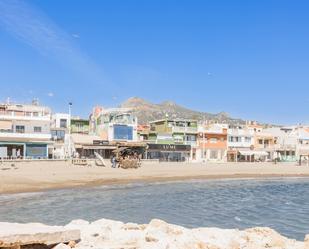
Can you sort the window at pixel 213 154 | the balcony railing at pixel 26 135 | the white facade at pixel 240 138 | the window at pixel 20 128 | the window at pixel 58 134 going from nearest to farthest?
the balcony railing at pixel 26 135 → the window at pixel 20 128 → the window at pixel 58 134 → the window at pixel 213 154 → the white facade at pixel 240 138

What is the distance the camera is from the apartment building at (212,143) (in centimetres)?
7494

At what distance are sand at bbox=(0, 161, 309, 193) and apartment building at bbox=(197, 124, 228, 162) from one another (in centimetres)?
820

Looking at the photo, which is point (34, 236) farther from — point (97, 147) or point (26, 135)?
point (97, 147)

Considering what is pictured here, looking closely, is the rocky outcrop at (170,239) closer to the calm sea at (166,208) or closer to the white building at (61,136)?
the calm sea at (166,208)

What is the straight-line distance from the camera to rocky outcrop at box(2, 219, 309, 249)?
10047mm

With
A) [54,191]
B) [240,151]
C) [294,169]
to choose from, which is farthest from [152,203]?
[240,151]

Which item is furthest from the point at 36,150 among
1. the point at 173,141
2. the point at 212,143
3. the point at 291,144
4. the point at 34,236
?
the point at 291,144

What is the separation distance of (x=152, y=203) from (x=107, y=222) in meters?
15.6

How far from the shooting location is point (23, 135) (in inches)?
2212

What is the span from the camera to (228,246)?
10750 mm

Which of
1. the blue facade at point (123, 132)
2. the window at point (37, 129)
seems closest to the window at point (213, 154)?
the blue facade at point (123, 132)

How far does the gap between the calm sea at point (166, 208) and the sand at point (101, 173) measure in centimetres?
326

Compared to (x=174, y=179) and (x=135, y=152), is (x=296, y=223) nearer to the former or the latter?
(x=174, y=179)

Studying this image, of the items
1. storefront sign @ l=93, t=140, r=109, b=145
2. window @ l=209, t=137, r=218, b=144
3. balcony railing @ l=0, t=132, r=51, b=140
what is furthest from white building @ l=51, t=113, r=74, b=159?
window @ l=209, t=137, r=218, b=144
